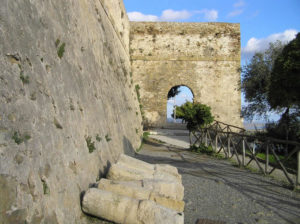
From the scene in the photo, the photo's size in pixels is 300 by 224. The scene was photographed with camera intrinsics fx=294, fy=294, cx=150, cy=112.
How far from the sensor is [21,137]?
7.63ft

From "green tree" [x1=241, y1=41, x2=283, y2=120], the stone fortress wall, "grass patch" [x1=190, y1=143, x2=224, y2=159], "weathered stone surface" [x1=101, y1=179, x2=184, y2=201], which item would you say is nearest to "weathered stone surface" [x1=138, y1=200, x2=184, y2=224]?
the stone fortress wall

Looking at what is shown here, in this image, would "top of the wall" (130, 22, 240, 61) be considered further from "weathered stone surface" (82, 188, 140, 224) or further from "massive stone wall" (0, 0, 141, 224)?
"weathered stone surface" (82, 188, 140, 224)

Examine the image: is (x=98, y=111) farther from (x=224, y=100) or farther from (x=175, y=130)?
(x=224, y=100)

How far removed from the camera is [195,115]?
11602 millimetres

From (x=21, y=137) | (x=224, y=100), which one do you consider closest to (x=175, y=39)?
(x=224, y=100)

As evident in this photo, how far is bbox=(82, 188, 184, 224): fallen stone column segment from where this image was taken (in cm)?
290

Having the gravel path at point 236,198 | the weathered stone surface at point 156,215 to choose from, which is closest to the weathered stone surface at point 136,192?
the weathered stone surface at point 156,215

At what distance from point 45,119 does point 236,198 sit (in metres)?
3.44

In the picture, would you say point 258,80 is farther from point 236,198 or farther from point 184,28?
point 236,198

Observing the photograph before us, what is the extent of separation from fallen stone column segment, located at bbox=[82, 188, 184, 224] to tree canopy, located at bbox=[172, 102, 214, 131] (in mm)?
8690

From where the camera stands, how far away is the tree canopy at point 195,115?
11.4m

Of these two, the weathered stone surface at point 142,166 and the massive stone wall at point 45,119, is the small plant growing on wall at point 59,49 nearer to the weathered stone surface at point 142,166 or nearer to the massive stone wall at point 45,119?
the massive stone wall at point 45,119

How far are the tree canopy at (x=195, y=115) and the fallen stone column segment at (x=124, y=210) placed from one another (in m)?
8.69

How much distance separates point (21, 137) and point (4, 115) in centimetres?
23
